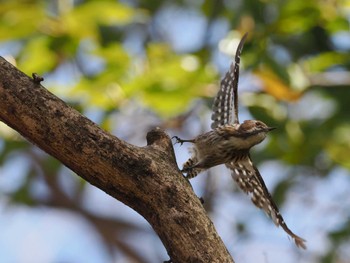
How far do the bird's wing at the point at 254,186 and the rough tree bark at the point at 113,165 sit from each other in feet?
3.16

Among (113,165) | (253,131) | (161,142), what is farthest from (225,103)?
(113,165)

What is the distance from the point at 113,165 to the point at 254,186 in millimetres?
1254

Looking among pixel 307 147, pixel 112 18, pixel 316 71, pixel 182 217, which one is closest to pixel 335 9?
pixel 316 71

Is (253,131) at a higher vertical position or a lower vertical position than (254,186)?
higher

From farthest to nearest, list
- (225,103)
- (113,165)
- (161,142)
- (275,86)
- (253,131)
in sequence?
(275,86) → (225,103) → (253,131) → (161,142) → (113,165)

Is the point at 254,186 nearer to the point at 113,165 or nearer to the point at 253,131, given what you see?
the point at 253,131

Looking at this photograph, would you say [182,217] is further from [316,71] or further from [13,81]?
[316,71]

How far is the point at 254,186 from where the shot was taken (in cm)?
384

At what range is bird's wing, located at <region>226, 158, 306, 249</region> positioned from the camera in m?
3.68


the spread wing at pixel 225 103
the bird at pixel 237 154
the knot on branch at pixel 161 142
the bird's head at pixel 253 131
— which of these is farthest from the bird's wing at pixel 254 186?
the knot on branch at pixel 161 142

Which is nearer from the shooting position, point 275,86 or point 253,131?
point 253,131

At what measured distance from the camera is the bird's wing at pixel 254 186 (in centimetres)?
368

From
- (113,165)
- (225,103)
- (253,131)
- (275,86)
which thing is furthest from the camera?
(275,86)

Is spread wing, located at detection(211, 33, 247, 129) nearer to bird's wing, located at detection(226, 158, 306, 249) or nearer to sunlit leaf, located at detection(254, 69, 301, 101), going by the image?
bird's wing, located at detection(226, 158, 306, 249)
